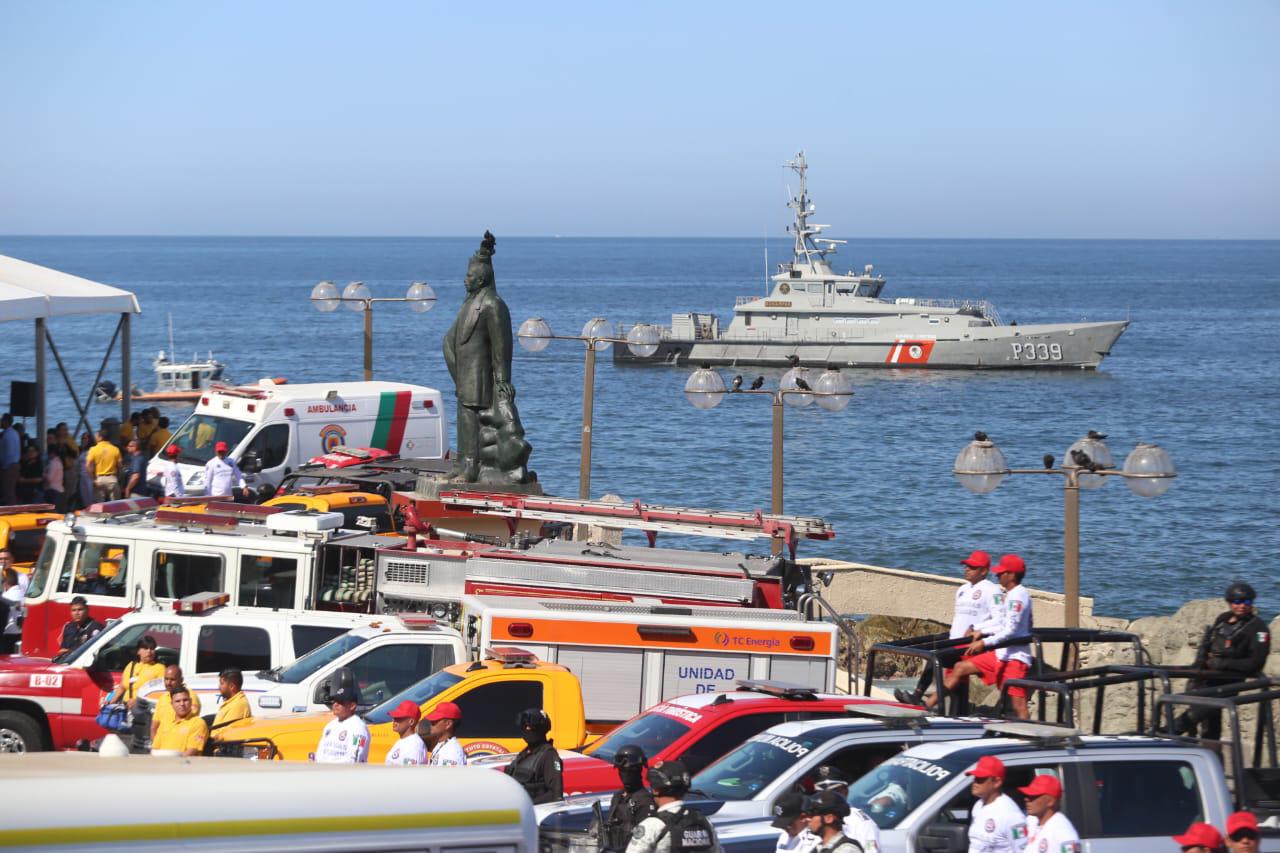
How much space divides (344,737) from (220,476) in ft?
39.8

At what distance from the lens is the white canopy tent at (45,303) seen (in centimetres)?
2220

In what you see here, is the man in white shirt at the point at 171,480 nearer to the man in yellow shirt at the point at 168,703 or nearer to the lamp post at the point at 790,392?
the lamp post at the point at 790,392

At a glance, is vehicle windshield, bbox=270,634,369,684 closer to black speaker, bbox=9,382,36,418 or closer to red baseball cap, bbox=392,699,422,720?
red baseball cap, bbox=392,699,422,720

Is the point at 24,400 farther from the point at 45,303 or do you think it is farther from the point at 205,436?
the point at 205,436

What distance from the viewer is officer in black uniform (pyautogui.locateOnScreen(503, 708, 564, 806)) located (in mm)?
9273

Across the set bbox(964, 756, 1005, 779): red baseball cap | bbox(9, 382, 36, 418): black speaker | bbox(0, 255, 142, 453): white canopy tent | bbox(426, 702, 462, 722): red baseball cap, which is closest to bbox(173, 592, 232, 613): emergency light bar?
bbox(426, 702, 462, 722): red baseball cap

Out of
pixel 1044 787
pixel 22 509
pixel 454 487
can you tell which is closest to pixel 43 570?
pixel 22 509

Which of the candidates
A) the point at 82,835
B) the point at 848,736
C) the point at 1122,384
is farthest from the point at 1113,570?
the point at 1122,384

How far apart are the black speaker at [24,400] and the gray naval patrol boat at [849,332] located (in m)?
57.6

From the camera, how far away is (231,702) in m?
11.2

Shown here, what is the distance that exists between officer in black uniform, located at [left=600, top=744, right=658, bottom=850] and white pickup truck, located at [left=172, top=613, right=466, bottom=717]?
4.06 metres

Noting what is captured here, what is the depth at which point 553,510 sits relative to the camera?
1669 centimetres

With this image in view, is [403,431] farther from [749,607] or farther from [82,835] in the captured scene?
[82,835]

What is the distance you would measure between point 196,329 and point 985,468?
112 m
